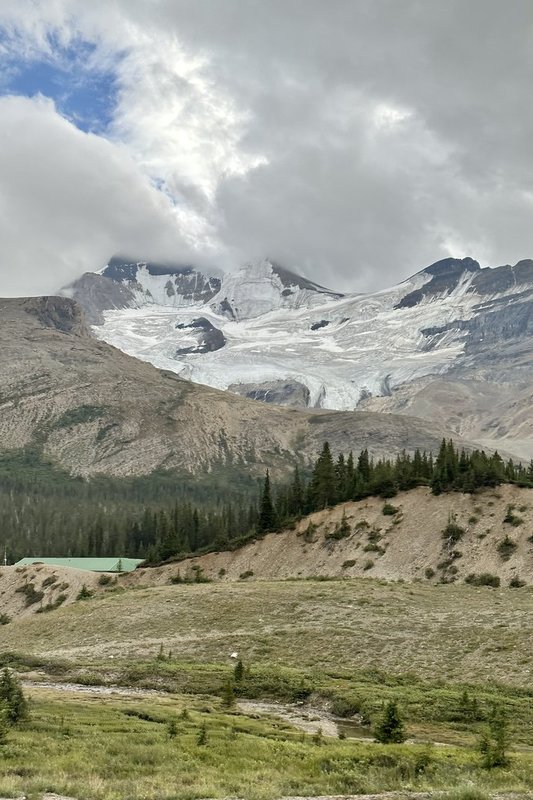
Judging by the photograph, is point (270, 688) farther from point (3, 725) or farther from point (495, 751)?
point (495, 751)

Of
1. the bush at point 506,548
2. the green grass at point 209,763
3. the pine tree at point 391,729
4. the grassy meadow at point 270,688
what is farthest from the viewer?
the bush at point 506,548

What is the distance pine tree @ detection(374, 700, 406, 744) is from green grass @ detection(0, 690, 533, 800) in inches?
42.0

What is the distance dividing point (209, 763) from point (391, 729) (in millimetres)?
8173

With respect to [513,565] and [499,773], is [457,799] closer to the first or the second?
[499,773]

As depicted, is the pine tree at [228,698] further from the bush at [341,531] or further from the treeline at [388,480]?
the treeline at [388,480]

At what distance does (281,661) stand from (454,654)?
11649mm

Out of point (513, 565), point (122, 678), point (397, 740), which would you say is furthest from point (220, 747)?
point (513, 565)

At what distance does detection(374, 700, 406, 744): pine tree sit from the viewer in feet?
88.1

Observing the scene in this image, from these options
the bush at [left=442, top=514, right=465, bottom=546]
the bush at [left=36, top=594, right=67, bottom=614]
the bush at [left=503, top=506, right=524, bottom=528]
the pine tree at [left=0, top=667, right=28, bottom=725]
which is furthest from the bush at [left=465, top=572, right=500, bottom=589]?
the pine tree at [left=0, top=667, right=28, bottom=725]

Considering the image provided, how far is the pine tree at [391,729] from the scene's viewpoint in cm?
2686

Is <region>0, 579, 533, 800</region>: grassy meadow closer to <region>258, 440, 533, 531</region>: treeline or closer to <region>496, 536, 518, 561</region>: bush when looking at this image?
<region>496, 536, 518, 561</region>: bush

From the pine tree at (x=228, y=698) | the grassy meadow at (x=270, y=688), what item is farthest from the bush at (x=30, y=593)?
the pine tree at (x=228, y=698)

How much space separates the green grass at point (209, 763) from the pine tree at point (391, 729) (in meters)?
1.07

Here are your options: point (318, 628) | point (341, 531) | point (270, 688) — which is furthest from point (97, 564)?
point (270, 688)
